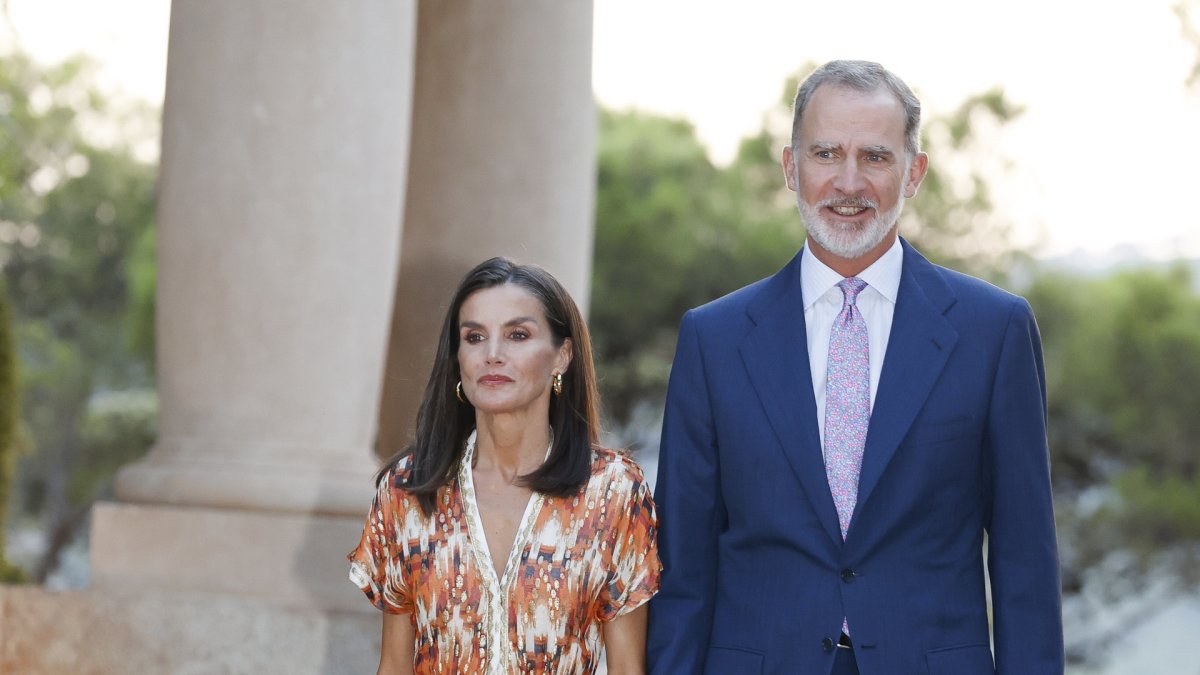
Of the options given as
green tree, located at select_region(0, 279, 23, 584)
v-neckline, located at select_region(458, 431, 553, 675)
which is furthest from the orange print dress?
green tree, located at select_region(0, 279, 23, 584)

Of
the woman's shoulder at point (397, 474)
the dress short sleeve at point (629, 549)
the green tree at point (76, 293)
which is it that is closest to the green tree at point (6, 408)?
the woman's shoulder at point (397, 474)

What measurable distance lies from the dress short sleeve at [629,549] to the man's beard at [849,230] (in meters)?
1.24

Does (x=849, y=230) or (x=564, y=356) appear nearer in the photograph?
(x=849, y=230)

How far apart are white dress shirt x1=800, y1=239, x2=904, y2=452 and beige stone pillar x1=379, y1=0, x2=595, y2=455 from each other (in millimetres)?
6560

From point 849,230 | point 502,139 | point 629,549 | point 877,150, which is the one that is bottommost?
point 629,549

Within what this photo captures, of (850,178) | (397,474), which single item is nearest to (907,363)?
(850,178)

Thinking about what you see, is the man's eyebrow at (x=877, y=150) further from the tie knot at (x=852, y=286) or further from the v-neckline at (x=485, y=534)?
the v-neckline at (x=485, y=534)

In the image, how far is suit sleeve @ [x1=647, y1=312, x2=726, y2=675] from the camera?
18.5ft

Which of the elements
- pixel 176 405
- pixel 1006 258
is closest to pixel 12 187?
pixel 176 405

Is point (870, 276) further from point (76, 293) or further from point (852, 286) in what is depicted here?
point (76, 293)

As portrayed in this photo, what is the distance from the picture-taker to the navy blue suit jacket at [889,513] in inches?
211

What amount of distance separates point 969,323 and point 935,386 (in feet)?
0.97

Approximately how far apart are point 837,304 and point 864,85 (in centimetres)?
80

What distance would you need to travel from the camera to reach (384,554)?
6.14 m
